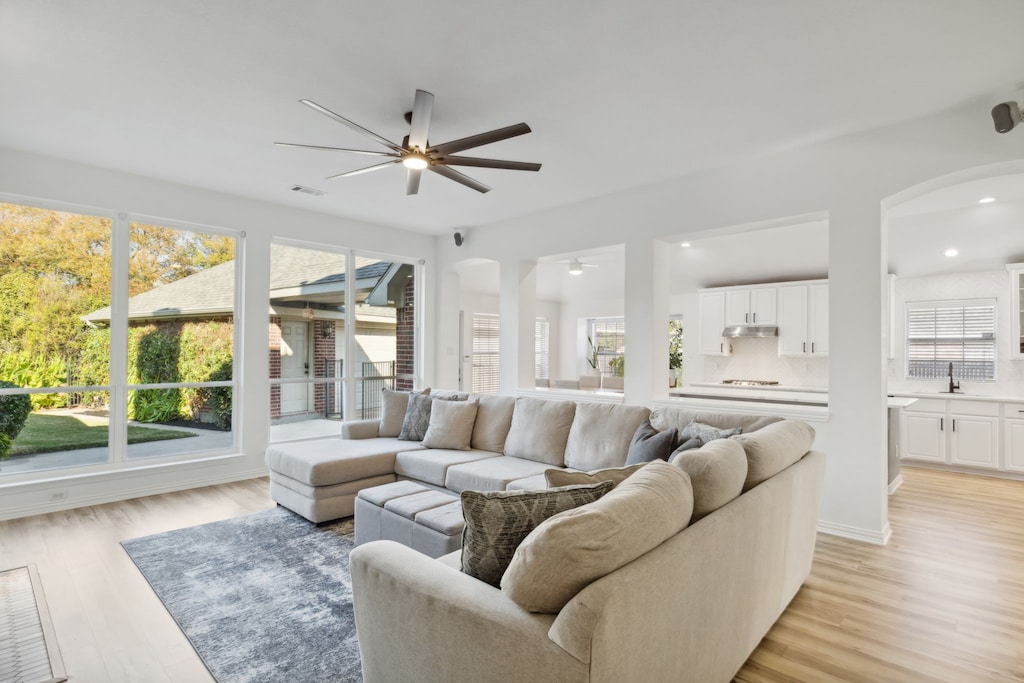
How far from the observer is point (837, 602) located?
269 centimetres

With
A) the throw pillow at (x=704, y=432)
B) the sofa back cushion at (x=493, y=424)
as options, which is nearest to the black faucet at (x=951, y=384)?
the throw pillow at (x=704, y=432)

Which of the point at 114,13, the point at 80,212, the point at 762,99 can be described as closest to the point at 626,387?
the point at 762,99

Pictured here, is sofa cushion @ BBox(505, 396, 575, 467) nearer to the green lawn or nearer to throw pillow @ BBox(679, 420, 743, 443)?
throw pillow @ BBox(679, 420, 743, 443)

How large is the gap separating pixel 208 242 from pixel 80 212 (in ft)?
3.23

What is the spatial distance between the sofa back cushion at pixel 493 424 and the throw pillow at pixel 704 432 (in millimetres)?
1629

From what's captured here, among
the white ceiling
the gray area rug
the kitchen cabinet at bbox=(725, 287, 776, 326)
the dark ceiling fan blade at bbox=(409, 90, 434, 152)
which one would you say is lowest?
the gray area rug

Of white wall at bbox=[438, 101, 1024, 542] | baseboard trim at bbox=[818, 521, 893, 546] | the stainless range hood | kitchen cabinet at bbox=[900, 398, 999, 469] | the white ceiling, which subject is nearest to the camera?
the white ceiling

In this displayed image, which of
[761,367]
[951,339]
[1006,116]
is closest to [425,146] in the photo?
[1006,116]

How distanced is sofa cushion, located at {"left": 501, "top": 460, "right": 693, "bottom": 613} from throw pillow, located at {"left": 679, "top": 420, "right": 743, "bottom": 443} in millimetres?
1399

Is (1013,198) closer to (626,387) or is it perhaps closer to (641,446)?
(626,387)

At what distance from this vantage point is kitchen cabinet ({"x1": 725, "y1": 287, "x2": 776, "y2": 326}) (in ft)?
22.5

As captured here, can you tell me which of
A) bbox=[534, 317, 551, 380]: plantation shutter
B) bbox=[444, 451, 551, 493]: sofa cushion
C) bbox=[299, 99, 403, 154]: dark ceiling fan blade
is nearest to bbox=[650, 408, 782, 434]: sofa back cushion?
bbox=[444, 451, 551, 493]: sofa cushion

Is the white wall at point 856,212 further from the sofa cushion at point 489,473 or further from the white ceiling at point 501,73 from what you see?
the sofa cushion at point 489,473

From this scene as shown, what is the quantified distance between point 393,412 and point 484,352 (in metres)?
4.86
